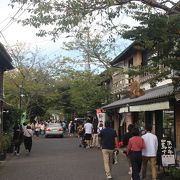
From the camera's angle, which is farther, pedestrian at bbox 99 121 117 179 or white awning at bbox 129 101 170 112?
white awning at bbox 129 101 170 112

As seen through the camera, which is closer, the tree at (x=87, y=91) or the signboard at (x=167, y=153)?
the signboard at (x=167, y=153)

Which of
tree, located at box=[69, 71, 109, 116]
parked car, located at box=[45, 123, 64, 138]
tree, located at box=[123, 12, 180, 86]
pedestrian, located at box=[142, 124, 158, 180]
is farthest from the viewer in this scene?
parked car, located at box=[45, 123, 64, 138]

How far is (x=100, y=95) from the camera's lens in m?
47.2

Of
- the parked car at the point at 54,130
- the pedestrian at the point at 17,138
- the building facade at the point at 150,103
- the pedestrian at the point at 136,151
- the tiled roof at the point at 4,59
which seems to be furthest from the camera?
the parked car at the point at 54,130

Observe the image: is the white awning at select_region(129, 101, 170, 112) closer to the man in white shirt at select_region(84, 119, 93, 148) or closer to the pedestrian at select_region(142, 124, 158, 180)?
the pedestrian at select_region(142, 124, 158, 180)

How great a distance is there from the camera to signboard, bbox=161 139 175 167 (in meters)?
16.8

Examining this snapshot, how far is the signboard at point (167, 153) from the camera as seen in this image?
55.2 ft

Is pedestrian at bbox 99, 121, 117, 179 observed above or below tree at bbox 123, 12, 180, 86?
below

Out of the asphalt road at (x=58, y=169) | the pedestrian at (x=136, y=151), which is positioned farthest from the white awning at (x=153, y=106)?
the pedestrian at (x=136, y=151)

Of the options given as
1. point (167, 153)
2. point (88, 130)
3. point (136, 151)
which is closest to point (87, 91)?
point (88, 130)

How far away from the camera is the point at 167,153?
1695 cm

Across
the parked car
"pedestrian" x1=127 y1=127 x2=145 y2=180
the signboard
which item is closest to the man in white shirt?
the signboard

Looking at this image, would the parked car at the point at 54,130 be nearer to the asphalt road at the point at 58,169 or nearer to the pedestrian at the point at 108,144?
the asphalt road at the point at 58,169

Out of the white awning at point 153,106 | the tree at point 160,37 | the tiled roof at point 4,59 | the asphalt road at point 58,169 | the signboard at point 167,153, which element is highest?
the tiled roof at point 4,59
